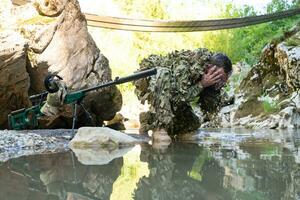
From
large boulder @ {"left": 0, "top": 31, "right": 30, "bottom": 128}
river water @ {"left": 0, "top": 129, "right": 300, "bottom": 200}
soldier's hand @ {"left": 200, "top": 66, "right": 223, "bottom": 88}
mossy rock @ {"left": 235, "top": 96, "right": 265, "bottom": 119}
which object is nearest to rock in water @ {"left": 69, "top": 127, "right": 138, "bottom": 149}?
river water @ {"left": 0, "top": 129, "right": 300, "bottom": 200}

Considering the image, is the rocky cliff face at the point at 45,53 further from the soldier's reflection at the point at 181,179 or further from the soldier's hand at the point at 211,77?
the soldier's reflection at the point at 181,179

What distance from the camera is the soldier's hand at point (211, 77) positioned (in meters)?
3.46

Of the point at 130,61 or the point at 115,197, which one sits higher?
the point at 130,61

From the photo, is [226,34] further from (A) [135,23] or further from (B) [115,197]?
(B) [115,197]

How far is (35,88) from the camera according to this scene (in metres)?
5.70

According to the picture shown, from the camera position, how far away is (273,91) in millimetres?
8016

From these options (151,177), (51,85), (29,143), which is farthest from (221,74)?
(151,177)

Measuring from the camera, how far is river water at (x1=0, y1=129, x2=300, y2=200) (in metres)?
1.21

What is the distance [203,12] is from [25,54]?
49.0 ft

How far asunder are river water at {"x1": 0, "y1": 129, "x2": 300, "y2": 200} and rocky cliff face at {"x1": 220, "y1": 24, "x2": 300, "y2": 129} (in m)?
4.91

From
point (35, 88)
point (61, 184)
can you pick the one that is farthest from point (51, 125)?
point (61, 184)

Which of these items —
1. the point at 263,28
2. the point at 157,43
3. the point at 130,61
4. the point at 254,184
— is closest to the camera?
the point at 254,184

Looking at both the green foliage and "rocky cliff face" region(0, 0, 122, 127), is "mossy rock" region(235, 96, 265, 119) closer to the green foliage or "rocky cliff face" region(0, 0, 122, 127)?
"rocky cliff face" region(0, 0, 122, 127)

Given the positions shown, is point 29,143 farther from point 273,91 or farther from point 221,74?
point 273,91
